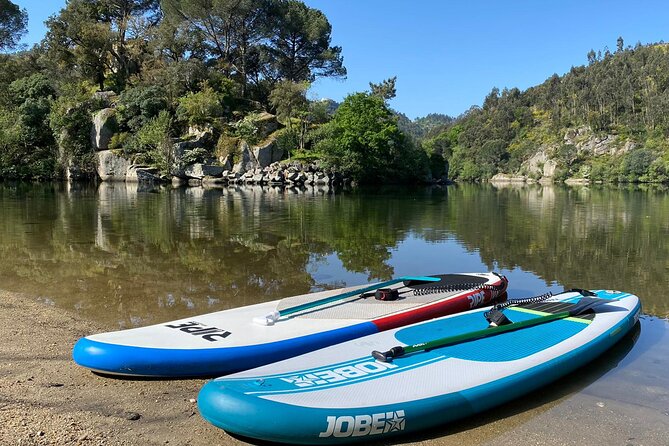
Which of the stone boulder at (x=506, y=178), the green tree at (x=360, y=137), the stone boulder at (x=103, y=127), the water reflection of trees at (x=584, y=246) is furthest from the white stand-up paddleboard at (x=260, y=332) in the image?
the stone boulder at (x=506, y=178)

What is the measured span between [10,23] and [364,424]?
65042 mm

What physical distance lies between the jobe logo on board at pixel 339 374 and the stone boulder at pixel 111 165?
50514 mm

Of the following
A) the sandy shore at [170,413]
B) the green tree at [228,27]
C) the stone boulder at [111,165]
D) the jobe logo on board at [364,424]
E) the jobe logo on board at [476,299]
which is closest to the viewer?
the jobe logo on board at [364,424]

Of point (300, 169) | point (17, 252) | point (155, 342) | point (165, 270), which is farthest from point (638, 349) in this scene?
point (300, 169)

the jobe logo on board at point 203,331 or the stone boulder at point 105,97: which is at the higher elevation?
the stone boulder at point 105,97

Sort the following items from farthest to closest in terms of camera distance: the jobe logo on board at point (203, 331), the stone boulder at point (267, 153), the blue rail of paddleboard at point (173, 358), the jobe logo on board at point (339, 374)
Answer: the stone boulder at point (267, 153), the jobe logo on board at point (203, 331), the blue rail of paddleboard at point (173, 358), the jobe logo on board at point (339, 374)

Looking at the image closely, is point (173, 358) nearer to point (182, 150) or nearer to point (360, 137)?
point (360, 137)

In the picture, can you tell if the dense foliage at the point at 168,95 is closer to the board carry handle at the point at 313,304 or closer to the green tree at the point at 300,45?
the green tree at the point at 300,45

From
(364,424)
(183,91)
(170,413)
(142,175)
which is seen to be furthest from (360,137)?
(364,424)

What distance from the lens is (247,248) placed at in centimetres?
1355

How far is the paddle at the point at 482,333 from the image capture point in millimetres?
4570

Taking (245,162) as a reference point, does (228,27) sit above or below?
above

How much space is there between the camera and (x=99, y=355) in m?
4.77

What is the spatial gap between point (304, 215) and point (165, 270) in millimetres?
11849
